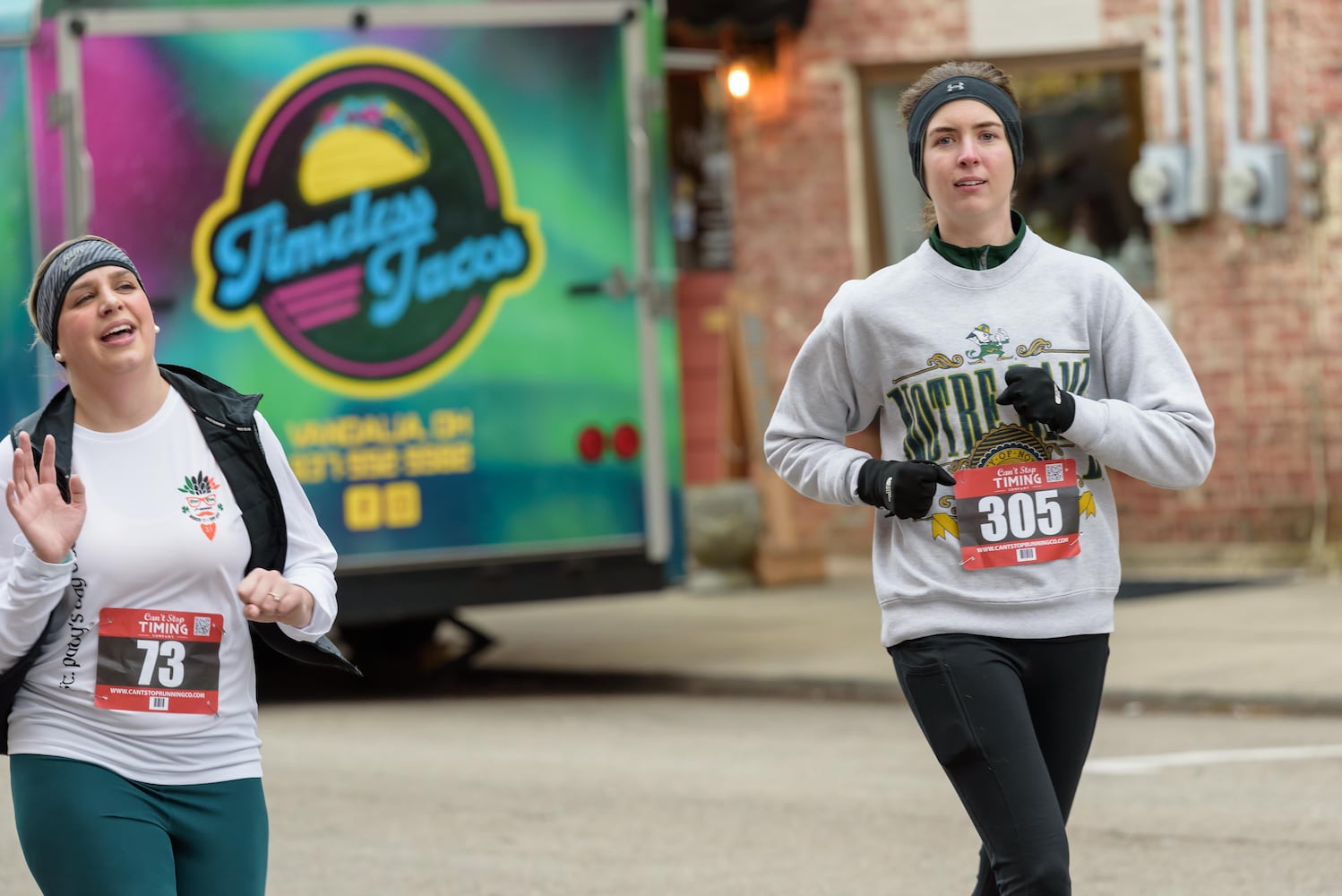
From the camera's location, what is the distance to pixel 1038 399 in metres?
3.95

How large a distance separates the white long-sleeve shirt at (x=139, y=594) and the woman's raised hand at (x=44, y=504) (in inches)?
1.4

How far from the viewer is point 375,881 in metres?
6.71

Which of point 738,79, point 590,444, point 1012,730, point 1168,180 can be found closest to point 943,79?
point 1012,730

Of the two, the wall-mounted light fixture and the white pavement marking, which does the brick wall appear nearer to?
the wall-mounted light fixture

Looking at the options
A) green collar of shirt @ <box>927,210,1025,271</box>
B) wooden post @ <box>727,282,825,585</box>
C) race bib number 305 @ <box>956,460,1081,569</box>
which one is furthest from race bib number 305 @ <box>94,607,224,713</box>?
wooden post @ <box>727,282,825,585</box>

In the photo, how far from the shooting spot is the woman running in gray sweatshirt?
403cm

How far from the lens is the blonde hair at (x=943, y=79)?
14.0 feet

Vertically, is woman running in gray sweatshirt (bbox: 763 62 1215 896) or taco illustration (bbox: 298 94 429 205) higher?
taco illustration (bbox: 298 94 429 205)

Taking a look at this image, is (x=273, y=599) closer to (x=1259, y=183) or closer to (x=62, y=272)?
(x=62, y=272)

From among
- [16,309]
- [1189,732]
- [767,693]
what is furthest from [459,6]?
[1189,732]

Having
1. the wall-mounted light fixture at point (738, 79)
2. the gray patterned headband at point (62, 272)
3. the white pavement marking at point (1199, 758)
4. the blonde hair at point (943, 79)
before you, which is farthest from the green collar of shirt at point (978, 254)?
the wall-mounted light fixture at point (738, 79)

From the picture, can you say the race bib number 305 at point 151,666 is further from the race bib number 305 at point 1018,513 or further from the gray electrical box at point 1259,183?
the gray electrical box at point 1259,183

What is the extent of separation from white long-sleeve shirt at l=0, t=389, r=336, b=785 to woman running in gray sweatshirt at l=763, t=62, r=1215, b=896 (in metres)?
1.10

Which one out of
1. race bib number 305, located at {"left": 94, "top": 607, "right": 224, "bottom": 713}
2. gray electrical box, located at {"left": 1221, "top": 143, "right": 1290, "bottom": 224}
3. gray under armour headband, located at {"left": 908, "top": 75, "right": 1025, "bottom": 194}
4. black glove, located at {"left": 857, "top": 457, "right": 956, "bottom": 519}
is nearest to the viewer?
race bib number 305, located at {"left": 94, "top": 607, "right": 224, "bottom": 713}
